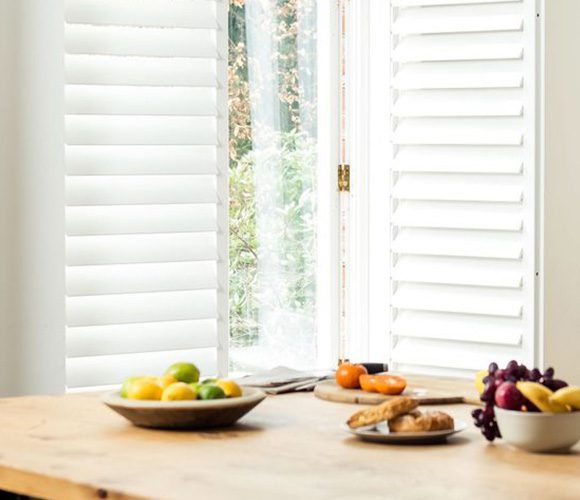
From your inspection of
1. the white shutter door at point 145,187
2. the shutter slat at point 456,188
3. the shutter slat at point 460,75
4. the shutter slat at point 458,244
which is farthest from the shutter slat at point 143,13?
Answer: the shutter slat at point 458,244

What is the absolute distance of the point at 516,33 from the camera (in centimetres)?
350

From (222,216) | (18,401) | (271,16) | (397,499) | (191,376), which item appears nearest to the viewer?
(397,499)

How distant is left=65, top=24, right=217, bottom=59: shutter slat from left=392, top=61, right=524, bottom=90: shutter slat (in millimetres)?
614

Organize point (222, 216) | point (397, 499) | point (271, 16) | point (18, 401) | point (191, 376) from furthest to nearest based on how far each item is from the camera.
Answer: point (271, 16)
point (222, 216)
point (18, 401)
point (191, 376)
point (397, 499)

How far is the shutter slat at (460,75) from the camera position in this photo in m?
3.51

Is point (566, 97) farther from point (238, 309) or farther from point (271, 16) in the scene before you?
point (238, 309)

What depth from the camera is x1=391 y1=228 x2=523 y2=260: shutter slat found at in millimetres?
3527

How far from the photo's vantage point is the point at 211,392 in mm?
2145

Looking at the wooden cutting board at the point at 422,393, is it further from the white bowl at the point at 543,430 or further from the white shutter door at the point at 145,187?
the white shutter door at the point at 145,187

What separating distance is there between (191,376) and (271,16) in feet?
6.22

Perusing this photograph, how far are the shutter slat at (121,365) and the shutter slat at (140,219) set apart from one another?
35cm

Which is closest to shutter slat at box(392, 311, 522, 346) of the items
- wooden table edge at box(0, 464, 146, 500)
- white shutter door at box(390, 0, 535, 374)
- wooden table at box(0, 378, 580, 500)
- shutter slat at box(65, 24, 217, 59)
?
white shutter door at box(390, 0, 535, 374)

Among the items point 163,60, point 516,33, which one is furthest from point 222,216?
point 516,33

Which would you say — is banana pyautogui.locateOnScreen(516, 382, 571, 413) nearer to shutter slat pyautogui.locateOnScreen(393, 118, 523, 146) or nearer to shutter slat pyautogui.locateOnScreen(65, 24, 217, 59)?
shutter slat pyautogui.locateOnScreen(393, 118, 523, 146)
